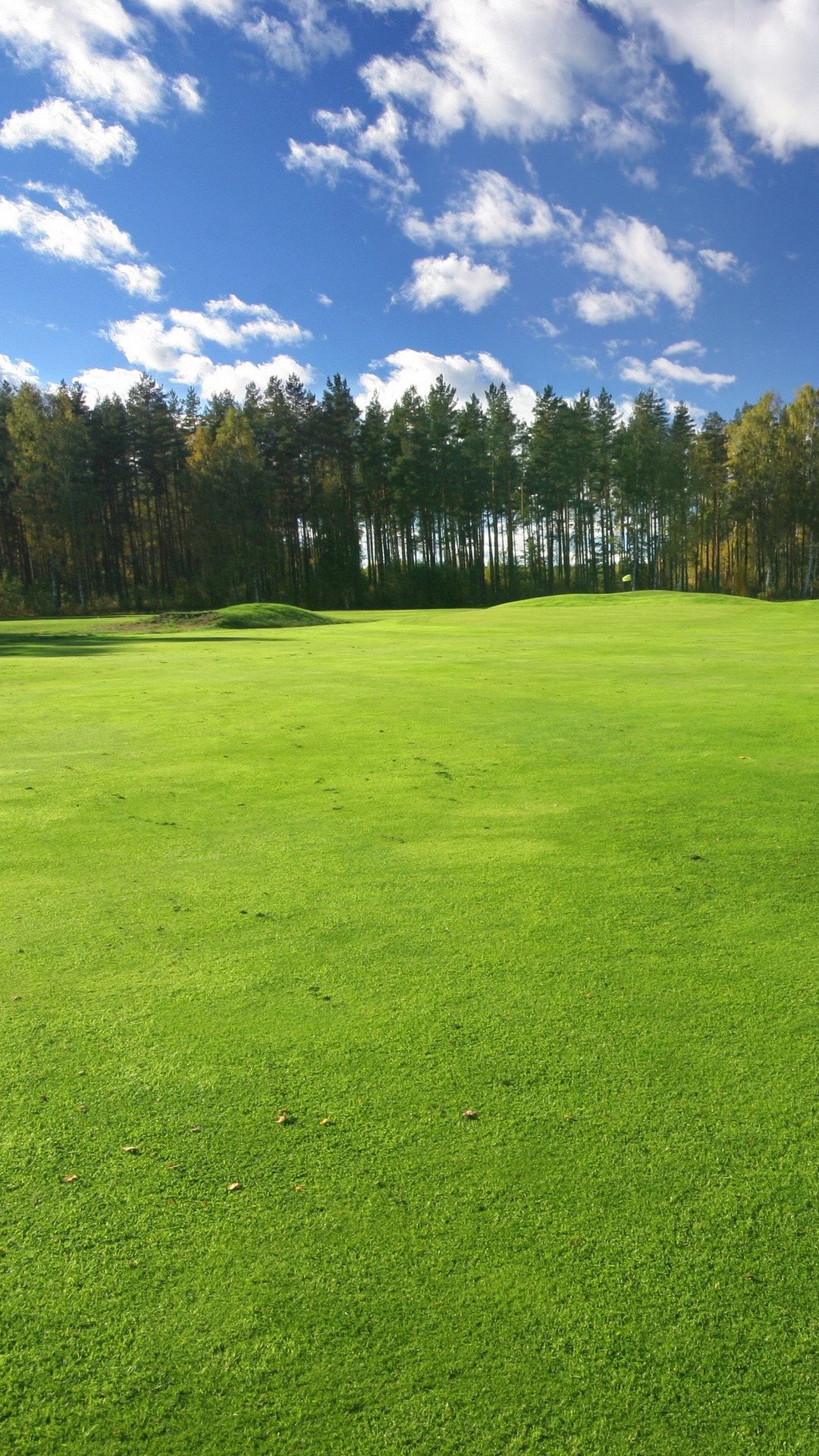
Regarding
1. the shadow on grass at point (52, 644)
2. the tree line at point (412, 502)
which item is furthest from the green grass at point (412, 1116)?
the tree line at point (412, 502)

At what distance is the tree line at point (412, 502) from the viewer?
51.7 meters

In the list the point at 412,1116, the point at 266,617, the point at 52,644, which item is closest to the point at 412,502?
the point at 266,617

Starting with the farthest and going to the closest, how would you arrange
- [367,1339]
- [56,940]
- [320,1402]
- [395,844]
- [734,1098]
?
[395,844] → [56,940] → [734,1098] → [367,1339] → [320,1402]

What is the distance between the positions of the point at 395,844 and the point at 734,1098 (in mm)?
2616

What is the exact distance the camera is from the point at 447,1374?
1799 millimetres

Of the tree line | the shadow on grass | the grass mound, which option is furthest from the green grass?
the tree line

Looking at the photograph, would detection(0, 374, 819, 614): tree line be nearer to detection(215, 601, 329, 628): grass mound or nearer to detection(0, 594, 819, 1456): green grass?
detection(215, 601, 329, 628): grass mound

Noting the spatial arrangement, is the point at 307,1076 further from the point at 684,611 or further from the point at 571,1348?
the point at 684,611

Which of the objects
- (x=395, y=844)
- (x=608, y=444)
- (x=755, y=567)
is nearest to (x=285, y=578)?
(x=608, y=444)

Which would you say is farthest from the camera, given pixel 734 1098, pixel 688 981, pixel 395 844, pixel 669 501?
pixel 669 501

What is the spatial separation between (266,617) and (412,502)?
3216cm

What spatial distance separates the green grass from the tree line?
4931 centimetres

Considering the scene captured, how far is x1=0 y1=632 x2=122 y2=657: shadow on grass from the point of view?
1992 cm

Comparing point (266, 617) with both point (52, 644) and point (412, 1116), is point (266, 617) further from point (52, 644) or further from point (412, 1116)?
point (412, 1116)
